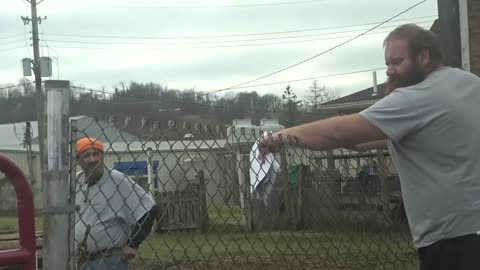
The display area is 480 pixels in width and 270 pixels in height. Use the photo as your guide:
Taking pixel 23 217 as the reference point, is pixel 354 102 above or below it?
above

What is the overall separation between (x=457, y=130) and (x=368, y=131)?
0.40 m

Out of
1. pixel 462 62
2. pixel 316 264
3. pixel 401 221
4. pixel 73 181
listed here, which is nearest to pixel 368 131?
pixel 73 181

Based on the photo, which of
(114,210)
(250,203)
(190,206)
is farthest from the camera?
(190,206)

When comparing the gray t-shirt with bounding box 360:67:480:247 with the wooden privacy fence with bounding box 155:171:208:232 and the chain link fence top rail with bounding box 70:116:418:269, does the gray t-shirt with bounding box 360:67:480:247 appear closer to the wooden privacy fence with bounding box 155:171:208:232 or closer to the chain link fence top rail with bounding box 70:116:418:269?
the chain link fence top rail with bounding box 70:116:418:269

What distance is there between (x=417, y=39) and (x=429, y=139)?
0.42m

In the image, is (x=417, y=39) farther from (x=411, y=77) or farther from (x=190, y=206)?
(x=190, y=206)

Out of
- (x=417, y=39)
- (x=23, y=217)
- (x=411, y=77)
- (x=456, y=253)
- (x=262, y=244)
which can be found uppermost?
(x=417, y=39)

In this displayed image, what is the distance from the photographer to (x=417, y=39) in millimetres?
2641

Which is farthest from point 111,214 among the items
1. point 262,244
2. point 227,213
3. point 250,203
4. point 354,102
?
point 354,102

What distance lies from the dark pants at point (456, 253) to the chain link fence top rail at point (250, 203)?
87 cm

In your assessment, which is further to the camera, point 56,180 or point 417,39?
point 417,39

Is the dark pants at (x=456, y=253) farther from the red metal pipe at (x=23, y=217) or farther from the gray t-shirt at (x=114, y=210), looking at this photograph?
the gray t-shirt at (x=114, y=210)

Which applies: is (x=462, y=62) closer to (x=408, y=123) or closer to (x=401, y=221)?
(x=408, y=123)

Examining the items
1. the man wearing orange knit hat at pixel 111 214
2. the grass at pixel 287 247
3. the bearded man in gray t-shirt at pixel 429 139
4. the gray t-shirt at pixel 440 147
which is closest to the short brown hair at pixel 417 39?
the bearded man in gray t-shirt at pixel 429 139
